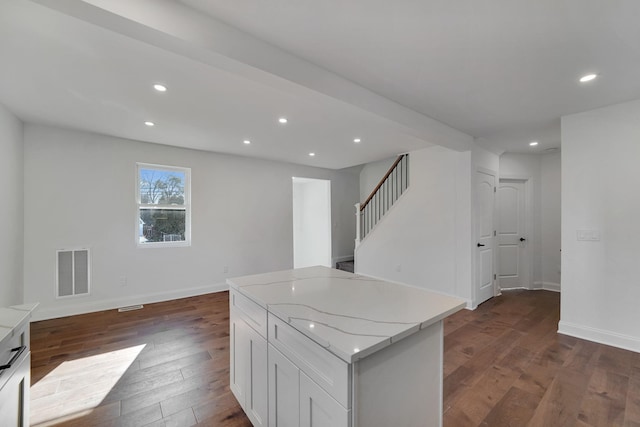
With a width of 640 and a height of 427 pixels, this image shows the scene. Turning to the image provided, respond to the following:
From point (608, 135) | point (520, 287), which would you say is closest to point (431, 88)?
point (608, 135)

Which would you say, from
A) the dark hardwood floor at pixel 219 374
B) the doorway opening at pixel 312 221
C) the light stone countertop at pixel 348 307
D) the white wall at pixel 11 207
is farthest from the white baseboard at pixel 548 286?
the white wall at pixel 11 207

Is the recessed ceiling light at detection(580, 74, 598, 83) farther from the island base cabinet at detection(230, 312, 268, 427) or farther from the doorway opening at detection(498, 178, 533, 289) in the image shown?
the island base cabinet at detection(230, 312, 268, 427)

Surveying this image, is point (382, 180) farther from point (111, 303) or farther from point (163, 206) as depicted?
point (111, 303)

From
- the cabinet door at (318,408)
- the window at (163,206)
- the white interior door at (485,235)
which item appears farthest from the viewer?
the window at (163,206)

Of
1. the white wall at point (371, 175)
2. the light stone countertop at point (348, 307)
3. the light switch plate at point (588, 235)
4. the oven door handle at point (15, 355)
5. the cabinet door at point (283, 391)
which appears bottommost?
the cabinet door at point (283, 391)

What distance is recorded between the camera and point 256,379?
62.2 inches

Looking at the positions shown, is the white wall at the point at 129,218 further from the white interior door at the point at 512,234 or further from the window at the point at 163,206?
the white interior door at the point at 512,234

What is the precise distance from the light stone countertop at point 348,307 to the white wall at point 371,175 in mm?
4750

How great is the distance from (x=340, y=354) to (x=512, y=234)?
17.1 feet

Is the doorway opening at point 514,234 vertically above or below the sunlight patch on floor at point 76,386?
above

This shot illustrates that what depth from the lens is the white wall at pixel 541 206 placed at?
4641 mm

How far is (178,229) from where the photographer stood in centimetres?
435

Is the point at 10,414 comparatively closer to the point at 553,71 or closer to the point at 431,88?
the point at 431,88

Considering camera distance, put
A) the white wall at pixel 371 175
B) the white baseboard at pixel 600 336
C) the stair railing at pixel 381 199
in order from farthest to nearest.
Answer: the white wall at pixel 371 175 < the stair railing at pixel 381 199 < the white baseboard at pixel 600 336
